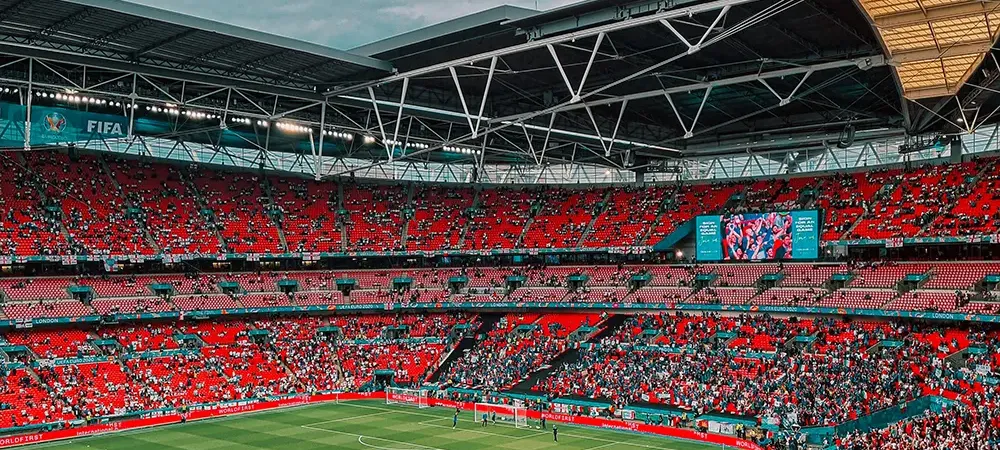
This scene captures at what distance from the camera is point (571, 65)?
151ft

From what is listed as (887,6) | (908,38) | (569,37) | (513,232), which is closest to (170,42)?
(569,37)

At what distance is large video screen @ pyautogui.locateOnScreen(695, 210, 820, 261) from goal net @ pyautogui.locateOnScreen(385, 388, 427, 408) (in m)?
22.5

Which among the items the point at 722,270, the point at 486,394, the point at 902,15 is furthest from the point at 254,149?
the point at 902,15

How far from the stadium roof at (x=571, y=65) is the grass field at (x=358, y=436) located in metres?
15.7

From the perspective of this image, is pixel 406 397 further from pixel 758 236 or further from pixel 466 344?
pixel 758 236

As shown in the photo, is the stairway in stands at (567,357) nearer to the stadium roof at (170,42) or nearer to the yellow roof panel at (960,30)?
the stadium roof at (170,42)

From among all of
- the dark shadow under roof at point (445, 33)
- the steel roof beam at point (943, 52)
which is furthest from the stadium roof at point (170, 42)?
the steel roof beam at point (943, 52)

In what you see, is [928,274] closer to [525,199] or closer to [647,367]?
[647,367]

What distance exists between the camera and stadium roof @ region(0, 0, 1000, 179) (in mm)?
38906

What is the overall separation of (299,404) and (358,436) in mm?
13898

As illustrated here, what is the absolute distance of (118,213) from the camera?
222 feet

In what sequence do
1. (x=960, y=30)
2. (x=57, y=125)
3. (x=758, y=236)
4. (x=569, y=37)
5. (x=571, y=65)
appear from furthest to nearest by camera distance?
1. (x=758, y=236)
2. (x=57, y=125)
3. (x=571, y=65)
4. (x=569, y=37)
5. (x=960, y=30)

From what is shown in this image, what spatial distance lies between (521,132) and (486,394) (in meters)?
18.7

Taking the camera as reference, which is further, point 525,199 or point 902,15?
point 525,199
